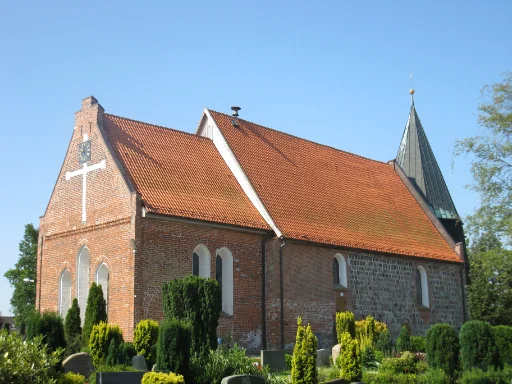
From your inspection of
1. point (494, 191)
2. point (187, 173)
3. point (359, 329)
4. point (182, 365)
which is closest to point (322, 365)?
point (359, 329)

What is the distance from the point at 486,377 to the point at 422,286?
13198 millimetres

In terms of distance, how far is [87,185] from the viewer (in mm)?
21422

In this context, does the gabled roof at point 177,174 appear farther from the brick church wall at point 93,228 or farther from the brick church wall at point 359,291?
the brick church wall at point 359,291

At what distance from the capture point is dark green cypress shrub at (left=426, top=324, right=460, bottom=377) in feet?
52.2

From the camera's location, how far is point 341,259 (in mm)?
24078

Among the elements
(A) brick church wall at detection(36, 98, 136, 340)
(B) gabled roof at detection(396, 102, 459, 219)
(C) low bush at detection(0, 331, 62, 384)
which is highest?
(B) gabled roof at detection(396, 102, 459, 219)

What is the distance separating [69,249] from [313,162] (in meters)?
10.7

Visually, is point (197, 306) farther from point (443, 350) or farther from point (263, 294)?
point (263, 294)

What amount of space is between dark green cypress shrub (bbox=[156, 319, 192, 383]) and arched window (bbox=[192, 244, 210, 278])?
6598 mm

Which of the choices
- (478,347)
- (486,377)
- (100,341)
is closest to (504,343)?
(478,347)

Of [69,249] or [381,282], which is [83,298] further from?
[381,282]

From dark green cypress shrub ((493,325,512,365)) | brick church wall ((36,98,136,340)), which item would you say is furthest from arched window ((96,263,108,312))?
dark green cypress shrub ((493,325,512,365))

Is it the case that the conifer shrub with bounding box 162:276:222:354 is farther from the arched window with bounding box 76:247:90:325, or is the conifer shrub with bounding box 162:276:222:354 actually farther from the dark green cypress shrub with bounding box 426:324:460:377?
the arched window with bounding box 76:247:90:325

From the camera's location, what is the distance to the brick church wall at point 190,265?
18.9 m
